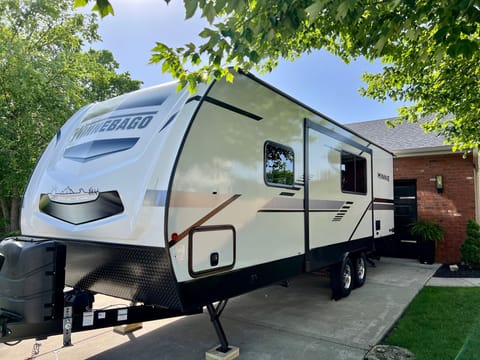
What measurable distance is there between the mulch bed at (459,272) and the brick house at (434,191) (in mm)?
801

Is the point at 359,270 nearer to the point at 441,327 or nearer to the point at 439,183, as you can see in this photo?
the point at 441,327

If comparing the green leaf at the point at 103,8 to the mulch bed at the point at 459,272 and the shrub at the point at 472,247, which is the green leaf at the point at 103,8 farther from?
the shrub at the point at 472,247

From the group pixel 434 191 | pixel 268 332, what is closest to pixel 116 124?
pixel 268 332

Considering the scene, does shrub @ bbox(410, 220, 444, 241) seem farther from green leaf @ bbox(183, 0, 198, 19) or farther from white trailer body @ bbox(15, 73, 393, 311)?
green leaf @ bbox(183, 0, 198, 19)

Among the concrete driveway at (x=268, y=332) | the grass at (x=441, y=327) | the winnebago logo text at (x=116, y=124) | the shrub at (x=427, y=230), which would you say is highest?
the winnebago logo text at (x=116, y=124)

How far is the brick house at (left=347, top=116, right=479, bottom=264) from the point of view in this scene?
9.72 meters

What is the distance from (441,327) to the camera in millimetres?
4738

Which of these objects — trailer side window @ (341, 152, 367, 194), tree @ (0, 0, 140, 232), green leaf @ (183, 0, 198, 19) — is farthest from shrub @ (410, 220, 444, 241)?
tree @ (0, 0, 140, 232)

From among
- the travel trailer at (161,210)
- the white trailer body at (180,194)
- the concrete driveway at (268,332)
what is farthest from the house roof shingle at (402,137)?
the travel trailer at (161,210)

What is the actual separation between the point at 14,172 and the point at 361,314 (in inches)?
376

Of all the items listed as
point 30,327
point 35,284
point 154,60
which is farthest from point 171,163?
point 30,327

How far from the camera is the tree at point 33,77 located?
1018 centimetres

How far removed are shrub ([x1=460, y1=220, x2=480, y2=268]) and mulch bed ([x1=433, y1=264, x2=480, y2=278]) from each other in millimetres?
193

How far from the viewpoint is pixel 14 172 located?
9.95 meters
